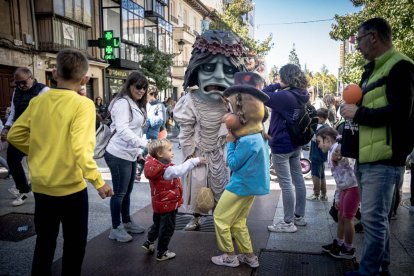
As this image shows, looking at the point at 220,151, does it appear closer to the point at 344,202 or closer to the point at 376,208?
the point at 344,202

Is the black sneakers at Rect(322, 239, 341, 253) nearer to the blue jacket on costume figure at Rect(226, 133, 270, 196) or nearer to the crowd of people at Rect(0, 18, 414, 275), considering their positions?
the crowd of people at Rect(0, 18, 414, 275)

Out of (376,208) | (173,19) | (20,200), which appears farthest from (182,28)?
(376,208)

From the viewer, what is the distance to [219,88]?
13.5 feet

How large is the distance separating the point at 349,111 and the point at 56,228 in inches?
89.6

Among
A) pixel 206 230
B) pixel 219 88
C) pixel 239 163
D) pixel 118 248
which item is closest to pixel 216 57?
pixel 219 88

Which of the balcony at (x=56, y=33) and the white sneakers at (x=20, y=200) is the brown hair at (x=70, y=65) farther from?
the balcony at (x=56, y=33)

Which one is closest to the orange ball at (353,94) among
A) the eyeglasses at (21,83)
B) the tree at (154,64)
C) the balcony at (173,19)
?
the eyeglasses at (21,83)

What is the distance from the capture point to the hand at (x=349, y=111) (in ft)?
8.62

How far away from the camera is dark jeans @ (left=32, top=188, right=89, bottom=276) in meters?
2.50

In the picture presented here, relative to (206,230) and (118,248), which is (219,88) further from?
(118,248)

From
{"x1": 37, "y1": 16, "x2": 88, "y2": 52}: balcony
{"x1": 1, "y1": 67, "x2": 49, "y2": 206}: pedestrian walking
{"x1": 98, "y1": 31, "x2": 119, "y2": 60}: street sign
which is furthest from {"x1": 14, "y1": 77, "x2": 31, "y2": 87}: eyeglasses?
{"x1": 98, "y1": 31, "x2": 119, "y2": 60}: street sign

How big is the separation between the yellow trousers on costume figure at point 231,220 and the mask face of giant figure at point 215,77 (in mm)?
1353

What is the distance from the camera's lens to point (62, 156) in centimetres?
246

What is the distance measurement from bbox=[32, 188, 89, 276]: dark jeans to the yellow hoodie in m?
0.07
